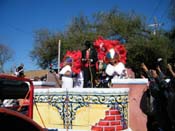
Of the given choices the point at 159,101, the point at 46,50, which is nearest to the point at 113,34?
the point at 46,50

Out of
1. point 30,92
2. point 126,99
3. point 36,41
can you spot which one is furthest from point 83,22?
point 30,92

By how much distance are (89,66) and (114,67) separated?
0.65 metres

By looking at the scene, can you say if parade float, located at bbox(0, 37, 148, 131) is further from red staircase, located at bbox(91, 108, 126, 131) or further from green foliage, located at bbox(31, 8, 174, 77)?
green foliage, located at bbox(31, 8, 174, 77)

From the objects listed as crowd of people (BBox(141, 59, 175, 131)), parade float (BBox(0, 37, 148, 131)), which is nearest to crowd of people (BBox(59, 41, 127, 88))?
parade float (BBox(0, 37, 148, 131))

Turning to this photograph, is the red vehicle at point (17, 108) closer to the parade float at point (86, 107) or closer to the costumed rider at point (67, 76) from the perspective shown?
the parade float at point (86, 107)

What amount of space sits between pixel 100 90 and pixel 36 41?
3195 centimetres

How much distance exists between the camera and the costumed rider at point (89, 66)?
1030 centimetres

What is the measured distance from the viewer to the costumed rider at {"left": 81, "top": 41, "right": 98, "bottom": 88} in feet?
33.8

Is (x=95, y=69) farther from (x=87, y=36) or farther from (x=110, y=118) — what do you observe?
(x=87, y=36)

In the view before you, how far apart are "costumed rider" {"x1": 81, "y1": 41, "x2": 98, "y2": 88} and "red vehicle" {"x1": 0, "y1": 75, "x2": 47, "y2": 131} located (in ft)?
15.7

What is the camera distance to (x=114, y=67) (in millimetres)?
10062

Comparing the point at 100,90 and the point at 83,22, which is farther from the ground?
the point at 83,22

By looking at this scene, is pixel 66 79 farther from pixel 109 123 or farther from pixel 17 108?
pixel 17 108

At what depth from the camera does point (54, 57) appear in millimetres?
37500
